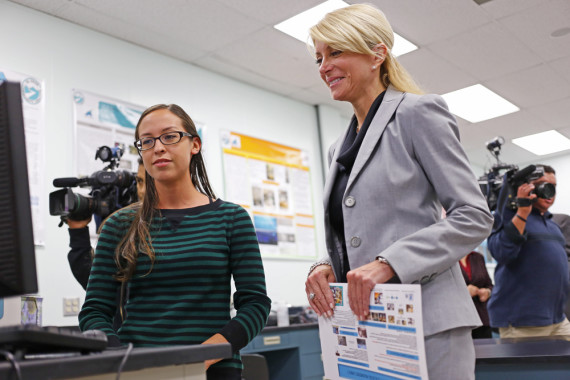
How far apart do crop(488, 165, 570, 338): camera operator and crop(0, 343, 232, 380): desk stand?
2.53 metres

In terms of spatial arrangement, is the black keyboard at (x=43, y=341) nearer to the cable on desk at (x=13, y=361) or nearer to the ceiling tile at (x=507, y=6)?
the cable on desk at (x=13, y=361)

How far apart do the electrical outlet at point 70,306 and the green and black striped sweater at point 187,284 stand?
2188 millimetres

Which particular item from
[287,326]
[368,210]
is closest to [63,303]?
[287,326]

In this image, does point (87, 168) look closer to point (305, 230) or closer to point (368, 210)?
point (305, 230)

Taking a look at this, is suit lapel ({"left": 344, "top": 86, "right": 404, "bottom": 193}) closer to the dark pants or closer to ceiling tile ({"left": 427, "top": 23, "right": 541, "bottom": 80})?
the dark pants

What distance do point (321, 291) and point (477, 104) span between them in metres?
5.28

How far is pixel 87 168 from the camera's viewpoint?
3.59 m

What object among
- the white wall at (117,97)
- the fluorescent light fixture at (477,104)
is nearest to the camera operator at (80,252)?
the white wall at (117,97)

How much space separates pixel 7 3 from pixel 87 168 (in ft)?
3.49

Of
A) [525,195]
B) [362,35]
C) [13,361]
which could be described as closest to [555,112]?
[525,195]

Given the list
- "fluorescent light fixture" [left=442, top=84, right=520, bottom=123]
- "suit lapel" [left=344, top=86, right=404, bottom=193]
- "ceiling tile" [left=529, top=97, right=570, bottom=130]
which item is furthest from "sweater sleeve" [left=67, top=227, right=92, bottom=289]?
"ceiling tile" [left=529, top=97, right=570, bottom=130]

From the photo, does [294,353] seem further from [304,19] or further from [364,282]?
[364,282]

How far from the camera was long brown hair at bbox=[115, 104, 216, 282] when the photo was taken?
1.28 metres

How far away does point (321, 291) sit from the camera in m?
1.13
